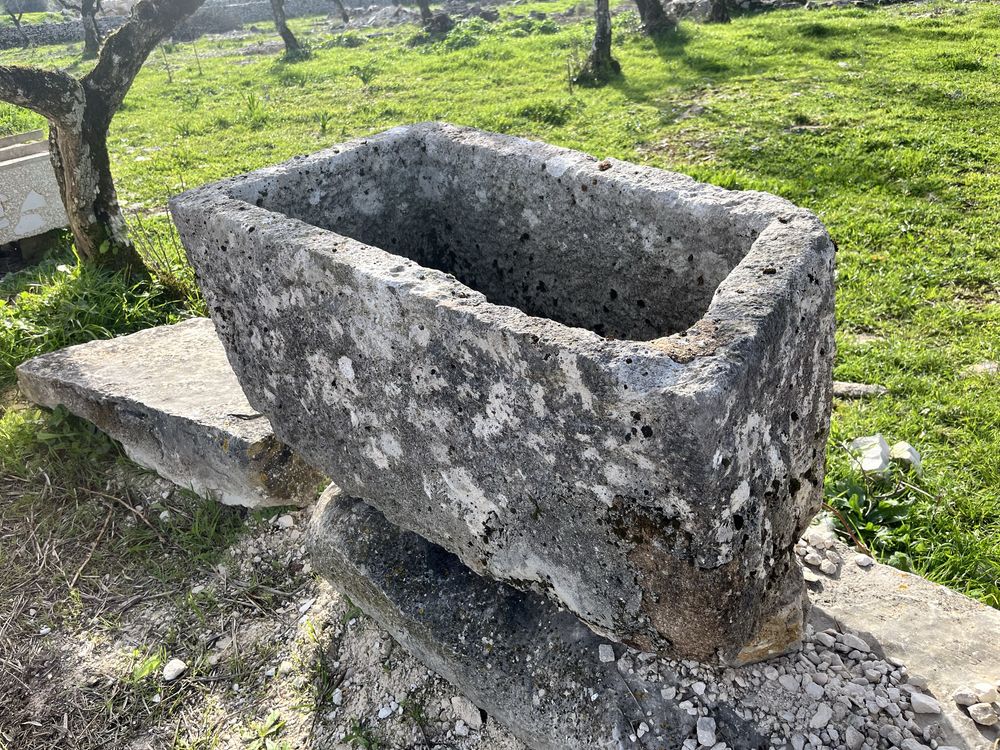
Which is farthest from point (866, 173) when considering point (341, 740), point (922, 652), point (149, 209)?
point (149, 209)

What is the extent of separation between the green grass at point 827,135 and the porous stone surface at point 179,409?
726mm

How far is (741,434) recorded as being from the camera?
6.11 ft

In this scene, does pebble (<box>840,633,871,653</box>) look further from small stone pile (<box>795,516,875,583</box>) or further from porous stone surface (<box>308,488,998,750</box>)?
small stone pile (<box>795,516,875,583</box>)

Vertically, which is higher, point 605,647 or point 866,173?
point 866,173

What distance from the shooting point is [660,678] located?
2.43m

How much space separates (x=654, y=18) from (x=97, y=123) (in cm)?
906

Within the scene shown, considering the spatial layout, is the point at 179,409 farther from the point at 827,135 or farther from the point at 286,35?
the point at 286,35

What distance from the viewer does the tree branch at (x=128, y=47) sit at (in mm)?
5379

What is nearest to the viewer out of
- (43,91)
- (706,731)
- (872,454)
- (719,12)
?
(706,731)

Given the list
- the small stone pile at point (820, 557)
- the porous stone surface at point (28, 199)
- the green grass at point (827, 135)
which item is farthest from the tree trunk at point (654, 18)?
the small stone pile at point (820, 557)

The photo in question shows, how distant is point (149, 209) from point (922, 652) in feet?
24.2

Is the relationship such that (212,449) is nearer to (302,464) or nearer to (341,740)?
(302,464)

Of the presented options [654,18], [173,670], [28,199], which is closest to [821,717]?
[173,670]

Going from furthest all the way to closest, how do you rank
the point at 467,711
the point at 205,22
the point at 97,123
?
the point at 205,22 < the point at 97,123 < the point at 467,711
